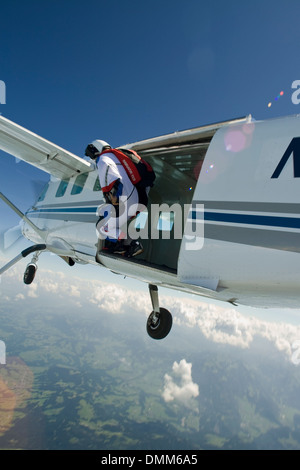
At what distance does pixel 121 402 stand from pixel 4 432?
282 ft

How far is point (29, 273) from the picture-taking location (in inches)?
324

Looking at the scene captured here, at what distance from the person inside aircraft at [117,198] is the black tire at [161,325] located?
12.1 ft

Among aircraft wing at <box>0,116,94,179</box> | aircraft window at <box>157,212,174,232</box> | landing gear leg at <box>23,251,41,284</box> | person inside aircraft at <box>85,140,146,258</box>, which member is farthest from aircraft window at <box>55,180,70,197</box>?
aircraft window at <box>157,212,174,232</box>

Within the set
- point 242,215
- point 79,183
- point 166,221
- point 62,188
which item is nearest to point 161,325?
point 166,221

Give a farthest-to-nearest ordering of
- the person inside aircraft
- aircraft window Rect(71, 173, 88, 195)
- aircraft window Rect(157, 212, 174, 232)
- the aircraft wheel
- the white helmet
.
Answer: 1. the aircraft wheel
2. aircraft window Rect(71, 173, 88, 195)
3. aircraft window Rect(157, 212, 174, 232)
4. the white helmet
5. the person inside aircraft

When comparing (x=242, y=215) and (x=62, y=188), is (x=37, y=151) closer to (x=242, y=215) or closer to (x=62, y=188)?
(x=62, y=188)

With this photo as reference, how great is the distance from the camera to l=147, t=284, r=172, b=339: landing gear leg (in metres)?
6.60

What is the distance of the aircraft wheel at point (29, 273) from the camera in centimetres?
818

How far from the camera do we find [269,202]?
216 cm

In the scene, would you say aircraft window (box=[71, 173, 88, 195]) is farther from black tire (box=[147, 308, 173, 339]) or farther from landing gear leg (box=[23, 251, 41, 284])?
black tire (box=[147, 308, 173, 339])

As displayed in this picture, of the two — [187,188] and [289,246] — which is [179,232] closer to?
[187,188]

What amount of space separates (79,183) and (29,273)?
4397 millimetres

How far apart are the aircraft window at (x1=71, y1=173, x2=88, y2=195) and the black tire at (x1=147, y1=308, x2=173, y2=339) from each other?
4.29 meters
